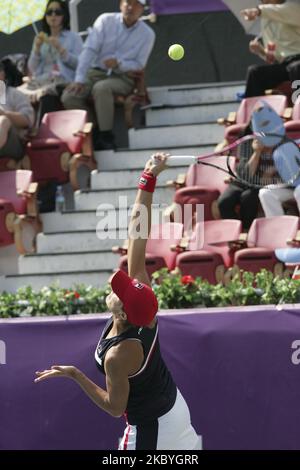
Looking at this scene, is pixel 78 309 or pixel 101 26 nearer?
pixel 78 309

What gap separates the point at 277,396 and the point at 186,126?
181 inches

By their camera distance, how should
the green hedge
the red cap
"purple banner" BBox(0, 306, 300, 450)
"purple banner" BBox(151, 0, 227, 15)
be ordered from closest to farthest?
the red cap
"purple banner" BBox(0, 306, 300, 450)
the green hedge
"purple banner" BBox(151, 0, 227, 15)

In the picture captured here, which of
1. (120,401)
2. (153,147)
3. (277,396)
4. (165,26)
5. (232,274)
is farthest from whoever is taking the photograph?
(165,26)

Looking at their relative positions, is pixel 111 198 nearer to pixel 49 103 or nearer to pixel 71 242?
pixel 71 242

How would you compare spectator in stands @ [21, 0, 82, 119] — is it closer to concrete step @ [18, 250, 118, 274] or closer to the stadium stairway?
the stadium stairway

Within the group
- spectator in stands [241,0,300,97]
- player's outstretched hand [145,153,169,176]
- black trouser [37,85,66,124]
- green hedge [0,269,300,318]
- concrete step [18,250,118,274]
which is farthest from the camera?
black trouser [37,85,66,124]

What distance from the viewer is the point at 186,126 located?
11.7 meters

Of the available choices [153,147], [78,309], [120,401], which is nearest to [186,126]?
[153,147]

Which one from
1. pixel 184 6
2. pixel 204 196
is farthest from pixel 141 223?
pixel 184 6

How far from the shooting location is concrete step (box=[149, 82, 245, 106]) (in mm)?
12250

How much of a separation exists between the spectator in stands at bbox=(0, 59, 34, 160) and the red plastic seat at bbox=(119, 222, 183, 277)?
1.77 metres

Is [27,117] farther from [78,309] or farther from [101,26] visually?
[78,309]

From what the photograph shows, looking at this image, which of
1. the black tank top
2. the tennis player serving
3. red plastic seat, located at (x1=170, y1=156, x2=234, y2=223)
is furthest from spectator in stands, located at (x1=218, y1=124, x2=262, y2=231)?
the black tank top

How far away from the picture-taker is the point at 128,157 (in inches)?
458
